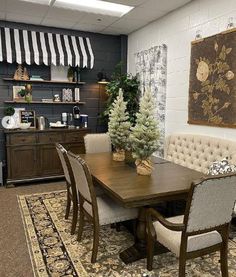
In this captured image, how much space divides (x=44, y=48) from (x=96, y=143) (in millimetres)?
2218

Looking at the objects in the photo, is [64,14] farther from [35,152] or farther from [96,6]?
[35,152]

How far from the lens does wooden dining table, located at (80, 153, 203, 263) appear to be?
2141 millimetres

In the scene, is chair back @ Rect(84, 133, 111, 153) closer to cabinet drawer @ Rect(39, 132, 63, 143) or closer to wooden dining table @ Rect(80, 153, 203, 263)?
wooden dining table @ Rect(80, 153, 203, 263)

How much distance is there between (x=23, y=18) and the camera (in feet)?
15.2

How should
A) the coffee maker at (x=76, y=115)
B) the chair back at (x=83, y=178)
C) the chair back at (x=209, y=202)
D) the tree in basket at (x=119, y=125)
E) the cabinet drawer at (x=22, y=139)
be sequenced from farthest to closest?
the coffee maker at (x=76, y=115) → the cabinet drawer at (x=22, y=139) → the tree in basket at (x=119, y=125) → the chair back at (x=83, y=178) → the chair back at (x=209, y=202)

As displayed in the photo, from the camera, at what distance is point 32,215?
3.45 metres

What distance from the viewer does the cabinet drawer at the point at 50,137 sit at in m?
4.80

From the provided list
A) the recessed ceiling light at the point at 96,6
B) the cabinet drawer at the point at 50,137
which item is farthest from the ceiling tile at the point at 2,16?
the cabinet drawer at the point at 50,137

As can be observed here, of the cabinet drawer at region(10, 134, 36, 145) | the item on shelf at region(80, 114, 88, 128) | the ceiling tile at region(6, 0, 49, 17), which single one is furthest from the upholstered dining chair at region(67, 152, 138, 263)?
the item on shelf at region(80, 114, 88, 128)

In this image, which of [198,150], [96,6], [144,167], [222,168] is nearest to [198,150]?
[198,150]

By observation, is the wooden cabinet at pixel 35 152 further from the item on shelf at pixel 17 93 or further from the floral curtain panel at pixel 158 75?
the floral curtain panel at pixel 158 75

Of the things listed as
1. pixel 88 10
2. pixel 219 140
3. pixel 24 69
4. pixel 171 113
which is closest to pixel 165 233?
pixel 219 140

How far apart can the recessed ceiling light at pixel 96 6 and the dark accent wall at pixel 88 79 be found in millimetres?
1214

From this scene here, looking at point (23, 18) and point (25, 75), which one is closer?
point (23, 18)
